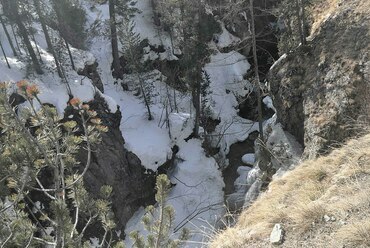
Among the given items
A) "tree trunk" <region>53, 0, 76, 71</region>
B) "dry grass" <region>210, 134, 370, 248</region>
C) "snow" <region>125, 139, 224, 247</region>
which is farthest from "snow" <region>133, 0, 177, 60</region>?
"dry grass" <region>210, 134, 370, 248</region>

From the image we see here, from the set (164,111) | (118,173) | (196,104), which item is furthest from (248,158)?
(118,173)

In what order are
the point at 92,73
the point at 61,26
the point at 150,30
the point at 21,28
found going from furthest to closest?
the point at 150,30, the point at 92,73, the point at 61,26, the point at 21,28

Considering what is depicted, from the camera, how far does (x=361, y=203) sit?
402 cm

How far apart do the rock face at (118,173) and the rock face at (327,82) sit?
293 inches

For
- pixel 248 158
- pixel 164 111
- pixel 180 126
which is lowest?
pixel 248 158

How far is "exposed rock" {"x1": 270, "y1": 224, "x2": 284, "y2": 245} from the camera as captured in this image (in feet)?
13.8

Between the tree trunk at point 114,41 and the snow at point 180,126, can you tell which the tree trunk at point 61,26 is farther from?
the snow at point 180,126

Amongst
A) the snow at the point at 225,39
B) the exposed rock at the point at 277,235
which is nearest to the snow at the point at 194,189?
the snow at the point at 225,39

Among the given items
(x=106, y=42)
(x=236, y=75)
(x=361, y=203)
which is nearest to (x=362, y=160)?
(x=361, y=203)

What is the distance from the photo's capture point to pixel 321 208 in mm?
4262

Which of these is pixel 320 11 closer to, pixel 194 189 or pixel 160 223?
pixel 194 189

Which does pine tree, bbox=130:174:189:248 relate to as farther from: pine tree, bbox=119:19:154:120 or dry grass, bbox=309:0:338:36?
pine tree, bbox=119:19:154:120

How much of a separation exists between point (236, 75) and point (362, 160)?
2027cm

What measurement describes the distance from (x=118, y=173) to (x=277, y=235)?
12.7 meters
